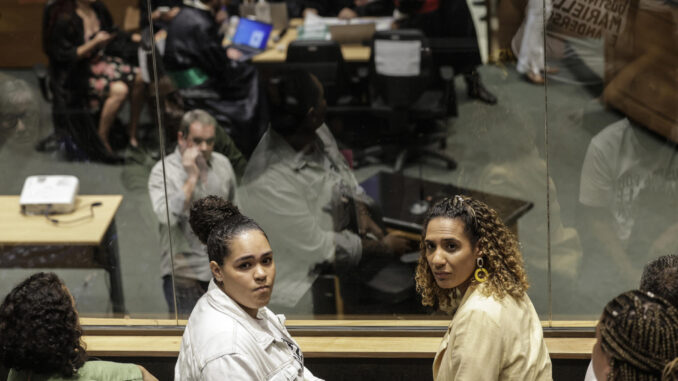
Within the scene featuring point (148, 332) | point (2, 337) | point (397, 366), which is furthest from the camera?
point (148, 332)

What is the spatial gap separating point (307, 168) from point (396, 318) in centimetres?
84

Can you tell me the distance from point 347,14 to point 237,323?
6.47 ft

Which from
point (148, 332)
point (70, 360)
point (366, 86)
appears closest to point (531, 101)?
point (366, 86)

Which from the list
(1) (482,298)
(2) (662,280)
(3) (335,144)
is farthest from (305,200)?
(2) (662,280)

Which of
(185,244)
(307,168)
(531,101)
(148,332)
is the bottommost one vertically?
(148,332)

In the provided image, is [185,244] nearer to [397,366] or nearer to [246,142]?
[246,142]

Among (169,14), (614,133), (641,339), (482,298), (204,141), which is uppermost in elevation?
(169,14)

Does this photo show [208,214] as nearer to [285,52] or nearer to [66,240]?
[285,52]

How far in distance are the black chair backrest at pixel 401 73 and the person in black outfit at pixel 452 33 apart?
0.17 ft

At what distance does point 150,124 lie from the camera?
424 centimetres

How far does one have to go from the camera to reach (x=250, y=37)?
4.37 m

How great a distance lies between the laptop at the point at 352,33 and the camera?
164 inches

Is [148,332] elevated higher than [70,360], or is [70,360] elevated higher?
[70,360]

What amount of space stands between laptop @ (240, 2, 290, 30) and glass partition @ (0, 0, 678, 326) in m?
0.02
